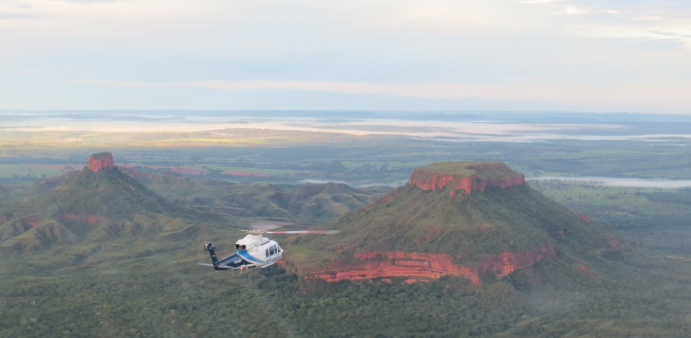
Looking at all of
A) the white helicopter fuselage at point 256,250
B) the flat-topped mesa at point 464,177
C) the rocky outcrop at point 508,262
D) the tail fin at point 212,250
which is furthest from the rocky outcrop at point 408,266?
the tail fin at point 212,250

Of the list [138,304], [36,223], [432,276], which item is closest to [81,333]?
[138,304]

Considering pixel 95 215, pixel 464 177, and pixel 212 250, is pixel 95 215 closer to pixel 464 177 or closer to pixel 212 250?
pixel 464 177

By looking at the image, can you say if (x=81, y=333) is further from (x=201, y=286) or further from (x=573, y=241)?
(x=573, y=241)

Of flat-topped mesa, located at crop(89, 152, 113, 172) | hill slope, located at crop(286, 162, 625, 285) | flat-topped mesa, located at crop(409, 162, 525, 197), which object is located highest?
flat-topped mesa, located at crop(409, 162, 525, 197)

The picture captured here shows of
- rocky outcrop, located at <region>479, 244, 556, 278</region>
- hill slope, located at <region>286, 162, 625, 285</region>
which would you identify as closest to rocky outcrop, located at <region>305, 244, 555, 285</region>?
rocky outcrop, located at <region>479, 244, 556, 278</region>

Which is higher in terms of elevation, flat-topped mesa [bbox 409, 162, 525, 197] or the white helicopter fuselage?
flat-topped mesa [bbox 409, 162, 525, 197]

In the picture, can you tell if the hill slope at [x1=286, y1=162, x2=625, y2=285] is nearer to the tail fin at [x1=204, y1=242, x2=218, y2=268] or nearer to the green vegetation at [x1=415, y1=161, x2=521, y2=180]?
the green vegetation at [x1=415, y1=161, x2=521, y2=180]

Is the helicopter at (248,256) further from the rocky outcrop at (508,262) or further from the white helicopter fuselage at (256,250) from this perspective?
the rocky outcrop at (508,262)
